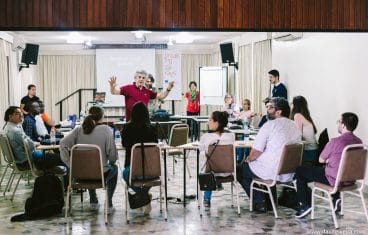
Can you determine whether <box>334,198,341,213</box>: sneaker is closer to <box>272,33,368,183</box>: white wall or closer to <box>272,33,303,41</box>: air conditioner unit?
<box>272,33,368,183</box>: white wall

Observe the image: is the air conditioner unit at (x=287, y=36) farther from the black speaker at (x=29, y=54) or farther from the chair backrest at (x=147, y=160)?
the black speaker at (x=29, y=54)

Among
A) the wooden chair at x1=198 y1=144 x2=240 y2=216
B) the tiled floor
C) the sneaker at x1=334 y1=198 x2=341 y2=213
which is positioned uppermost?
the wooden chair at x1=198 y1=144 x2=240 y2=216

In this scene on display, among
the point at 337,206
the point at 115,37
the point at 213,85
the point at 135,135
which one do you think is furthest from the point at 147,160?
the point at 115,37

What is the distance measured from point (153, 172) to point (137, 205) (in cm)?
40

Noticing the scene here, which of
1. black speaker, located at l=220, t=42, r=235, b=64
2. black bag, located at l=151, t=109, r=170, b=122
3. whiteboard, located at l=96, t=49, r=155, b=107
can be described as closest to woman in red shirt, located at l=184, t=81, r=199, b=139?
black speaker, located at l=220, t=42, r=235, b=64

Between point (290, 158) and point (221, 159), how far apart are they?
2.25 ft

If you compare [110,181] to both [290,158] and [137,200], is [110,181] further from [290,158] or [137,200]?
[290,158]

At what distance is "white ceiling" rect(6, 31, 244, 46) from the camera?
12257 millimetres

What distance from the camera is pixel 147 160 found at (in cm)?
518

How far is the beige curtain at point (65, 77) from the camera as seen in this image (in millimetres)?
15188

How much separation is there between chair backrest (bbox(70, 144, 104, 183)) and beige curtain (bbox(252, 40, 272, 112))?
584 centimetres

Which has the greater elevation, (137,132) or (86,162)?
(137,132)

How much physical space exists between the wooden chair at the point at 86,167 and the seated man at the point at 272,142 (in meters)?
1.53

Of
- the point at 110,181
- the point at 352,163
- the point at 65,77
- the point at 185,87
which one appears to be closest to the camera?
the point at 352,163
